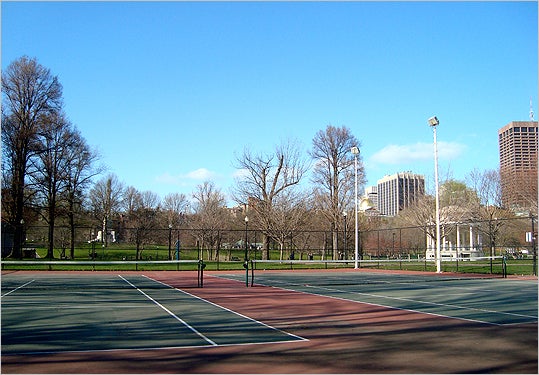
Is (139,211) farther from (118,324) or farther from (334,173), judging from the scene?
(118,324)

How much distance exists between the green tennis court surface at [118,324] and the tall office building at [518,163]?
1994 inches

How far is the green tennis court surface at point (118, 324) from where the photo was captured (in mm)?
8672

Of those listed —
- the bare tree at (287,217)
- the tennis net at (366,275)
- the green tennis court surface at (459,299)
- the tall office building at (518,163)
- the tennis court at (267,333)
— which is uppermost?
the tall office building at (518,163)

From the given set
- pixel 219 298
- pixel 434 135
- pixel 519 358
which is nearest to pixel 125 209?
pixel 434 135

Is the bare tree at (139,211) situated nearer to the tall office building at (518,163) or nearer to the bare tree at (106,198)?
the bare tree at (106,198)

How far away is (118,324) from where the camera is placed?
1070 centimetres

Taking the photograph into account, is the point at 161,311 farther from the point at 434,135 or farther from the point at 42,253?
the point at 42,253

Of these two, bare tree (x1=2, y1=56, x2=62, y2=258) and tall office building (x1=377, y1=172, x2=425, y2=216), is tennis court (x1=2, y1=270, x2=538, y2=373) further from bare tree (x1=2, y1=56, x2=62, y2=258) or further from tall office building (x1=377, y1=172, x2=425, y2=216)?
tall office building (x1=377, y1=172, x2=425, y2=216)

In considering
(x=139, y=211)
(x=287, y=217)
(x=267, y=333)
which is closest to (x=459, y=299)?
(x=267, y=333)

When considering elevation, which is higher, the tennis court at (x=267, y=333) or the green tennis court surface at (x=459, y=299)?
the tennis court at (x=267, y=333)

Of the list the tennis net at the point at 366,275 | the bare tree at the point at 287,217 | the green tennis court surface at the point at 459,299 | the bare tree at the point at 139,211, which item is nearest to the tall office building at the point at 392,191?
the bare tree at the point at 139,211

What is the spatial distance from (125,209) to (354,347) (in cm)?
7040

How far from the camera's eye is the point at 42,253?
4994 centimetres

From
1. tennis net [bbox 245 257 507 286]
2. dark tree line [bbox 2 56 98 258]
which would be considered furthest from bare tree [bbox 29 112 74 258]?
tennis net [bbox 245 257 507 286]
